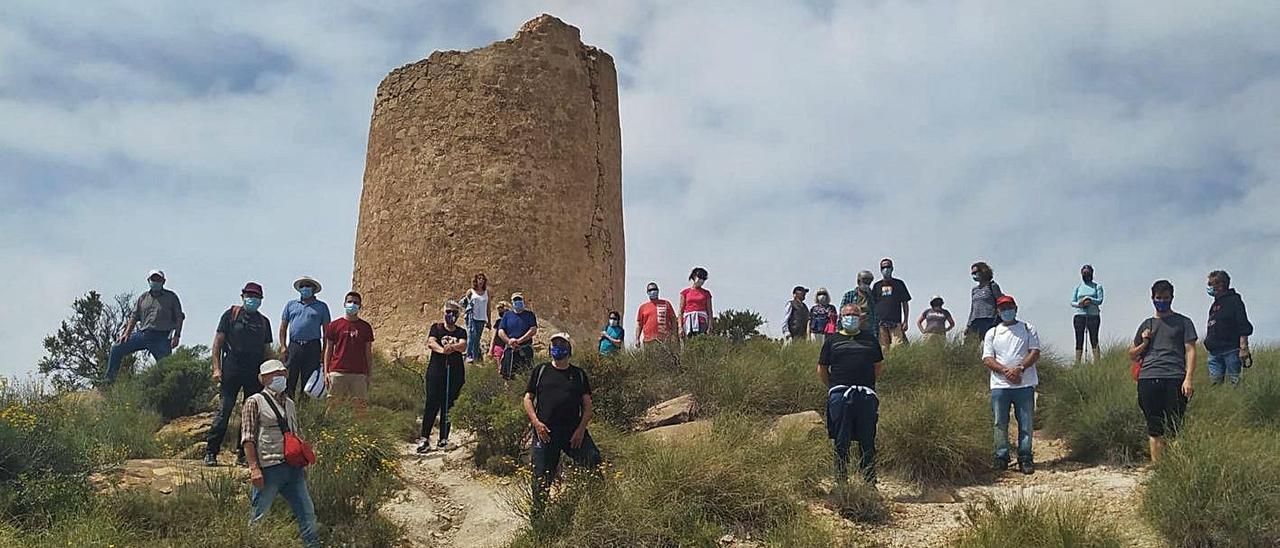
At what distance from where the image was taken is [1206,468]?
6.29 metres

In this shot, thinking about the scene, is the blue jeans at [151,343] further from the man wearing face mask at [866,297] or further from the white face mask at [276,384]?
the man wearing face mask at [866,297]

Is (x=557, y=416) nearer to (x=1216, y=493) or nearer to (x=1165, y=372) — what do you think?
(x=1216, y=493)

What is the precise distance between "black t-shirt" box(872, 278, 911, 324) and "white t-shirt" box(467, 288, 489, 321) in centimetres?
456

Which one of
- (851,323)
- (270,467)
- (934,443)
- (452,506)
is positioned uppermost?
(851,323)

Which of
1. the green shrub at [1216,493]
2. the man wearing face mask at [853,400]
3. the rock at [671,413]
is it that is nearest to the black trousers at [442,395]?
the rock at [671,413]

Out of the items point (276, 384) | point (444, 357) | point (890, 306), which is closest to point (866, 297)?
point (890, 306)

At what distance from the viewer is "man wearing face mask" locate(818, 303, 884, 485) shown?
23.1ft

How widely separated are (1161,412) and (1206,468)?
1151 mm

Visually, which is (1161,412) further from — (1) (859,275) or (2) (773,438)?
(1) (859,275)

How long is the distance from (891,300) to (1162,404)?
4639mm

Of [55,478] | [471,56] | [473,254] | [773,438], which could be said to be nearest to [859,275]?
[773,438]

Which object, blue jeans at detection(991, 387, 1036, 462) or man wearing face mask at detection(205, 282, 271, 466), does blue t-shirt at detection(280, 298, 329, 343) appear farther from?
blue jeans at detection(991, 387, 1036, 462)

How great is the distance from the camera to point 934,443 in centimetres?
760

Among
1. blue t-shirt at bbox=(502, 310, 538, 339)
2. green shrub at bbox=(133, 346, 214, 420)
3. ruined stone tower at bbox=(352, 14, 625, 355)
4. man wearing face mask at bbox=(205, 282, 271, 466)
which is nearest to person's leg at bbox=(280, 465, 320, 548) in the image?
man wearing face mask at bbox=(205, 282, 271, 466)
